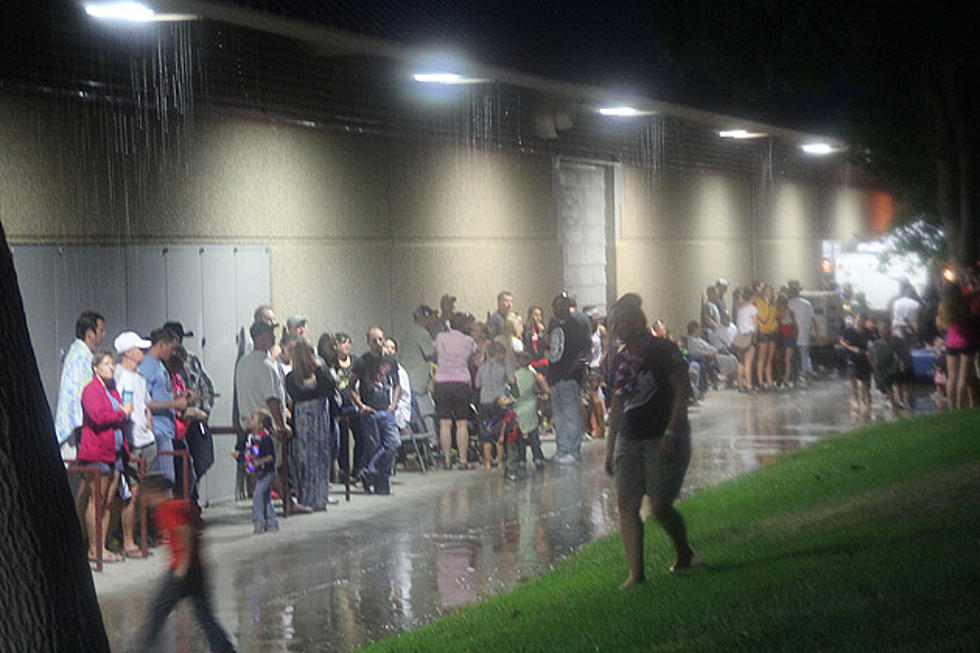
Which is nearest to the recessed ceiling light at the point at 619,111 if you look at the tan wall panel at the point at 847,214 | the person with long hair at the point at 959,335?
the person with long hair at the point at 959,335

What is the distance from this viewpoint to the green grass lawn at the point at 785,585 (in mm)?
8875

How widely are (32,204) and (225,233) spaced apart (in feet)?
11.6

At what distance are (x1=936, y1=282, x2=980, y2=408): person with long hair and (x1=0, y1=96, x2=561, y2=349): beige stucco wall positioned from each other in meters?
7.14

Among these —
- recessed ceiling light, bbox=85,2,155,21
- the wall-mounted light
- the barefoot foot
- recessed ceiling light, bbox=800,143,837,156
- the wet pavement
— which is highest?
the wall-mounted light

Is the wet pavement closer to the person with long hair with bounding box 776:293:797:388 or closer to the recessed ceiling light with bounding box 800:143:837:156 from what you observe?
the person with long hair with bounding box 776:293:797:388

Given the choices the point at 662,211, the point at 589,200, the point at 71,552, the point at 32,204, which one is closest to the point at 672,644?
the point at 71,552

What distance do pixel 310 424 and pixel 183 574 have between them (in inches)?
307

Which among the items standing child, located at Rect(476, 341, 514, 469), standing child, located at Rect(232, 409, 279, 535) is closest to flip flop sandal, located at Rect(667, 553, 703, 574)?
standing child, located at Rect(232, 409, 279, 535)

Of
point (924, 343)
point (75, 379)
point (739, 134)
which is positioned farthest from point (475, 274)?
point (739, 134)

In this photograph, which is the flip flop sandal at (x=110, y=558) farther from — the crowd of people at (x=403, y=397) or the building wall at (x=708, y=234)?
the building wall at (x=708, y=234)

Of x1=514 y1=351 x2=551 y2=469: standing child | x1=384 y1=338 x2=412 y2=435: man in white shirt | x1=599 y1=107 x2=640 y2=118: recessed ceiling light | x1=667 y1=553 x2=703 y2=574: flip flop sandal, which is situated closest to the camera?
x1=667 y1=553 x2=703 y2=574: flip flop sandal

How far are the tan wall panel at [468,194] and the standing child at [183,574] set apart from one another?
537 inches

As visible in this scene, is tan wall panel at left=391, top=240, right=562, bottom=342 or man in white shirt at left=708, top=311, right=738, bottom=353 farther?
man in white shirt at left=708, top=311, right=738, bottom=353

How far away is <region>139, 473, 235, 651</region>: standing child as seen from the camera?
953 cm
